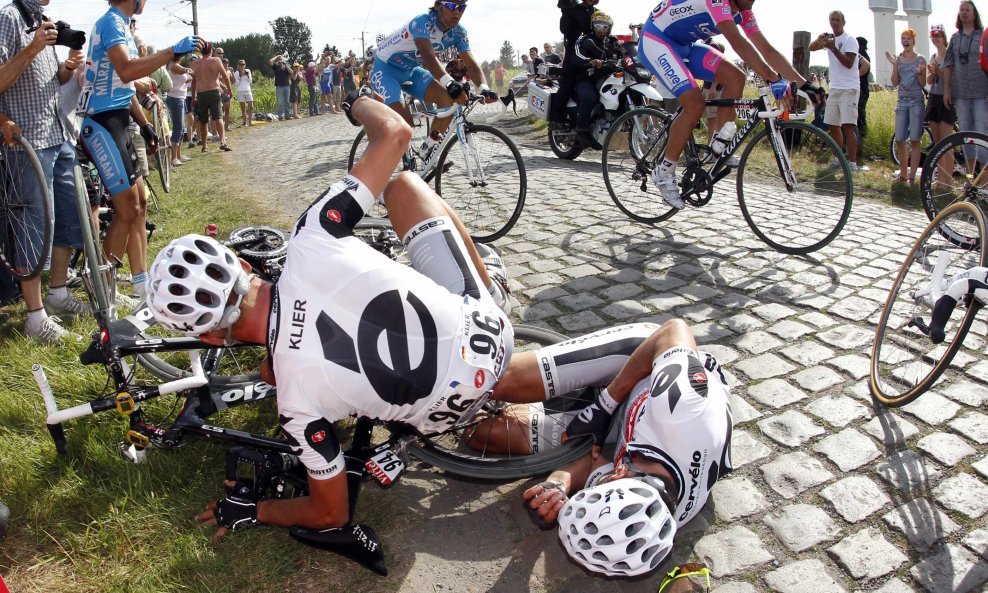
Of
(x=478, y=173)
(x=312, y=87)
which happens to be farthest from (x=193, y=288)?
(x=312, y=87)

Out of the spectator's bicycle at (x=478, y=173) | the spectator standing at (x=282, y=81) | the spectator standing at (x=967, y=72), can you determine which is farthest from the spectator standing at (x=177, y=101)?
the spectator standing at (x=967, y=72)

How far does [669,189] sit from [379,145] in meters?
4.05

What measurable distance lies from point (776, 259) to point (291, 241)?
4.45 m

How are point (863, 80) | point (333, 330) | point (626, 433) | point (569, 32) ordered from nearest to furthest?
point (333, 330), point (626, 433), point (569, 32), point (863, 80)

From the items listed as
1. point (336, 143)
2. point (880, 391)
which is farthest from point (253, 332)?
point (336, 143)

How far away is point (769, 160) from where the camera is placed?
777 centimetres

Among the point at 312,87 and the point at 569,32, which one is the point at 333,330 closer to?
the point at 569,32

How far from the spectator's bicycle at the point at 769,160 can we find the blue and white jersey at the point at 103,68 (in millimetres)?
4407

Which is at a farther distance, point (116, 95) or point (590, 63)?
point (590, 63)

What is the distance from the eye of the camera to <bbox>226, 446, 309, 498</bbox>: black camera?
2945 mm

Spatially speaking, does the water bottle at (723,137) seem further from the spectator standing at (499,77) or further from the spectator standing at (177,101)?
the spectator standing at (499,77)

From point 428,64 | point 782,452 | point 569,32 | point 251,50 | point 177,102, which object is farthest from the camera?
point 251,50

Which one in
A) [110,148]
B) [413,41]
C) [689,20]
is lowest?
[110,148]

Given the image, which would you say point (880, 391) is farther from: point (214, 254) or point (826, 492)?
point (214, 254)
